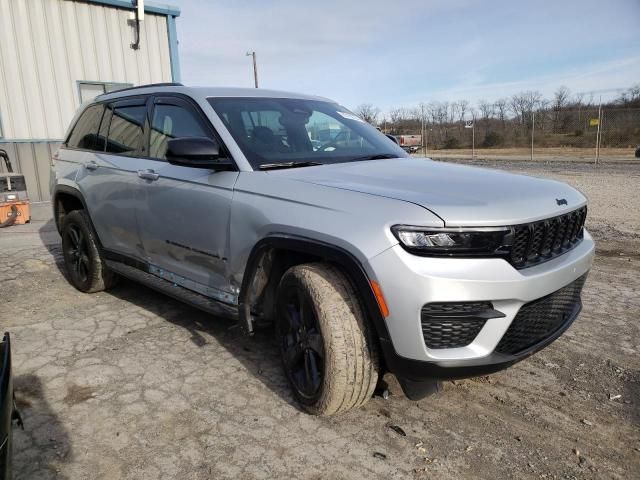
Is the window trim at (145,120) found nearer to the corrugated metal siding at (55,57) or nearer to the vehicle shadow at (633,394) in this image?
the vehicle shadow at (633,394)

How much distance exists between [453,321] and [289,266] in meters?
1.08

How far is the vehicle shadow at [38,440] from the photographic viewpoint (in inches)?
94.3

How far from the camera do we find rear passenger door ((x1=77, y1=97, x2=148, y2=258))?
3945 mm

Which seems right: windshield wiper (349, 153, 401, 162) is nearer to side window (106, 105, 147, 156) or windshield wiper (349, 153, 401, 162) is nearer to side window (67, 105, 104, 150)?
side window (106, 105, 147, 156)

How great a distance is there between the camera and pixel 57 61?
34.5 ft

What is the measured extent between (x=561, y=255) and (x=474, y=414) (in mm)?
978

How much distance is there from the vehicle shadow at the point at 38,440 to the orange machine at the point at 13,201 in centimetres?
654

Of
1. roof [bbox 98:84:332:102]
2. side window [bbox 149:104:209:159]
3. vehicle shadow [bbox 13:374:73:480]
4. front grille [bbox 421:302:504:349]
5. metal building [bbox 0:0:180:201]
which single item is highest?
metal building [bbox 0:0:180:201]

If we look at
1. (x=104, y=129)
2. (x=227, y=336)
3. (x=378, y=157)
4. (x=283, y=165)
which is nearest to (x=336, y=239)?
(x=283, y=165)

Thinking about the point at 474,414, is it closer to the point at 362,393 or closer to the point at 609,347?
the point at 362,393

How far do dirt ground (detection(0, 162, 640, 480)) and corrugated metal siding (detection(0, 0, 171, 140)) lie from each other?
7747 millimetres

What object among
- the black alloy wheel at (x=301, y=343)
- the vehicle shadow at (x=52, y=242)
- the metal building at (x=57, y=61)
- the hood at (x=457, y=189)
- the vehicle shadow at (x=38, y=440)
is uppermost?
the metal building at (x=57, y=61)

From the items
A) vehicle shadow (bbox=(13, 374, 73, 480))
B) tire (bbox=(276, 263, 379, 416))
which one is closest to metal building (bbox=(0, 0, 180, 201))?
vehicle shadow (bbox=(13, 374, 73, 480))

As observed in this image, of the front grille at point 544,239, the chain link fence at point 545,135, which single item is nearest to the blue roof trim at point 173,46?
the front grille at point 544,239
